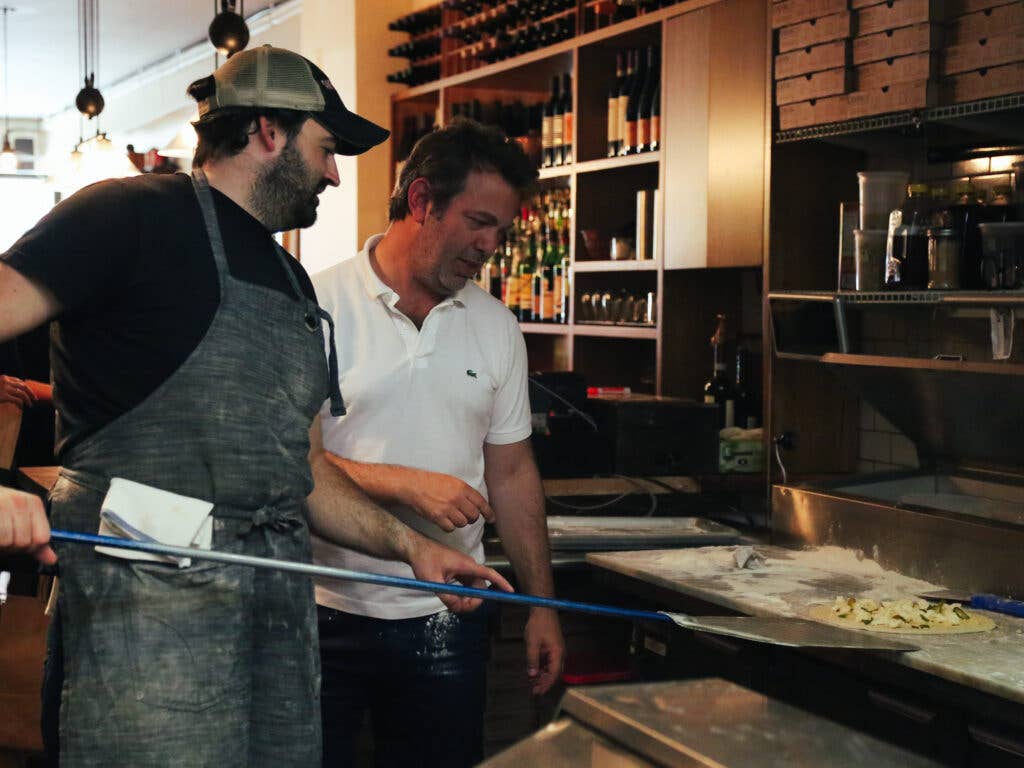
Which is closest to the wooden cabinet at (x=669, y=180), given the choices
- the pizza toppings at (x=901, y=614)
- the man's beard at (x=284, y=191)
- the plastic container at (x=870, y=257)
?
the plastic container at (x=870, y=257)

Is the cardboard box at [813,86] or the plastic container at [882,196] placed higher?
the cardboard box at [813,86]

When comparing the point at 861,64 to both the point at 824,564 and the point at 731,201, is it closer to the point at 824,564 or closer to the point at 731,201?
the point at 731,201

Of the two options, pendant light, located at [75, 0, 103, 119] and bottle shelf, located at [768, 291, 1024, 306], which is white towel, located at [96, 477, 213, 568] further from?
pendant light, located at [75, 0, 103, 119]

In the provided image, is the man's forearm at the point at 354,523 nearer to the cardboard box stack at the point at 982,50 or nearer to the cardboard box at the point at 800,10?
the cardboard box stack at the point at 982,50

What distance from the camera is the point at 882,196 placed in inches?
132

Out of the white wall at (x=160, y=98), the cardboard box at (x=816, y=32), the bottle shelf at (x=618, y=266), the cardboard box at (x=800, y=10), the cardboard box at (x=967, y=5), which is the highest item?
the white wall at (x=160, y=98)

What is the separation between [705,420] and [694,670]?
1.07 meters

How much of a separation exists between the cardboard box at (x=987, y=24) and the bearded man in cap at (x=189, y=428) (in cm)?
173

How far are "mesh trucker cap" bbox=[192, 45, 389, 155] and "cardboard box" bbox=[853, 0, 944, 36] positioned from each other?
5.67 feet

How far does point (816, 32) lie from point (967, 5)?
18.8 inches

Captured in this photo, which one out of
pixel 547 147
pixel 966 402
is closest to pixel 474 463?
pixel 966 402

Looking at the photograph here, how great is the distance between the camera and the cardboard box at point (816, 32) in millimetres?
3328

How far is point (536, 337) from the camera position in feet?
19.6

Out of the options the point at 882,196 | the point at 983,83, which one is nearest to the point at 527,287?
the point at 882,196
